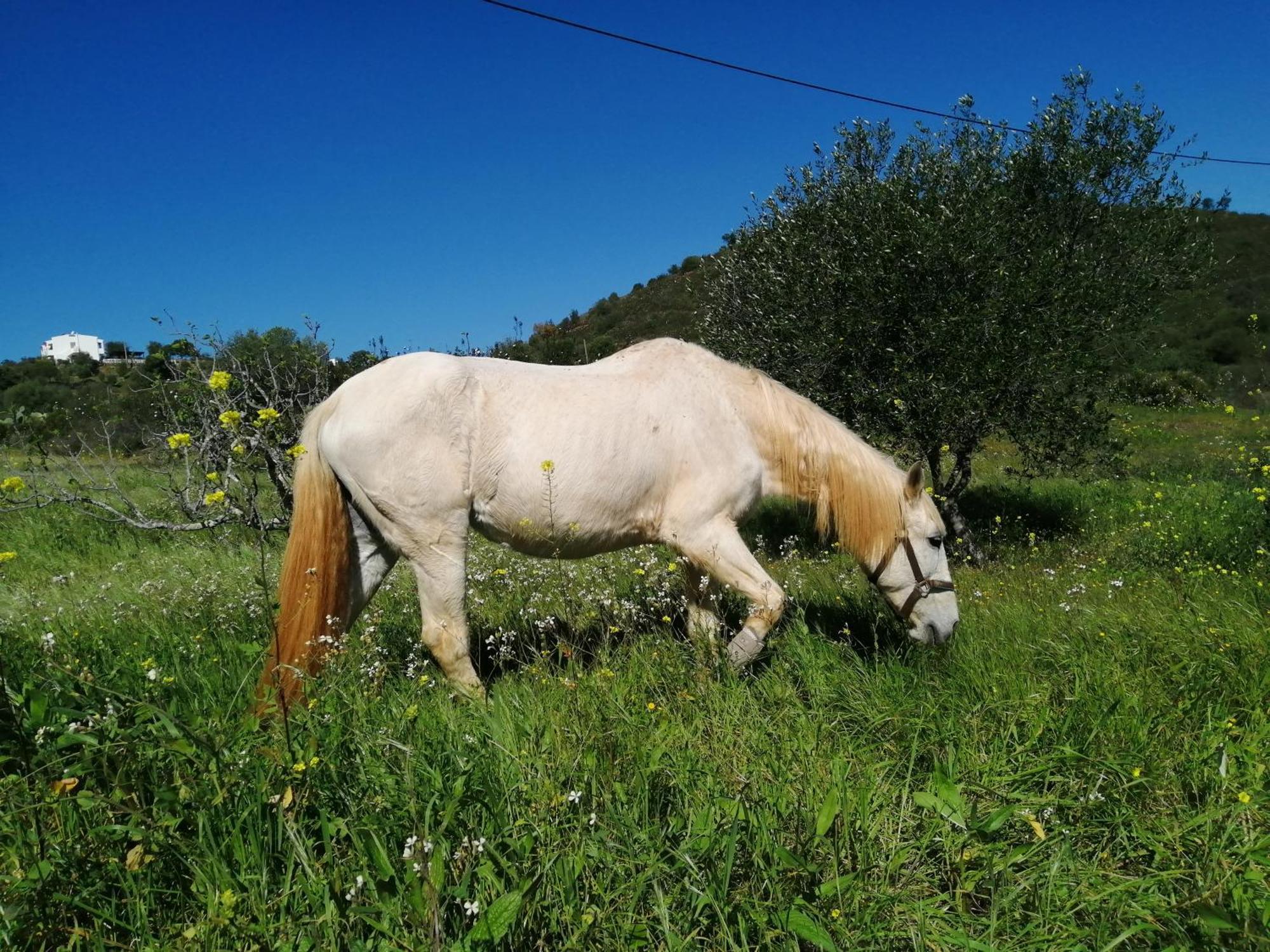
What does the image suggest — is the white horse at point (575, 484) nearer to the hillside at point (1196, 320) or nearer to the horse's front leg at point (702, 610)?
the horse's front leg at point (702, 610)

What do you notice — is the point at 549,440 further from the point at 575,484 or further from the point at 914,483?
the point at 914,483

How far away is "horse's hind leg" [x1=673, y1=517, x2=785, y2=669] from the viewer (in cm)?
401

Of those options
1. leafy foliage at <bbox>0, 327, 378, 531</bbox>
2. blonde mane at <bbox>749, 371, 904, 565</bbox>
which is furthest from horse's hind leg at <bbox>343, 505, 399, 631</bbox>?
blonde mane at <bbox>749, 371, 904, 565</bbox>

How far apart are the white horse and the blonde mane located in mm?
10

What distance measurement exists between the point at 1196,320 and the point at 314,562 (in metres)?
37.8

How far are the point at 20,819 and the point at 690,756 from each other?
2279 millimetres

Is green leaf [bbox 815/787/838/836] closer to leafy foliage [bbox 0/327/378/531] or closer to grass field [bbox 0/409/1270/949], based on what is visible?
grass field [bbox 0/409/1270/949]

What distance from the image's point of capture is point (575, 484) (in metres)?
4.05

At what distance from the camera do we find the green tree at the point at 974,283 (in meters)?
6.85

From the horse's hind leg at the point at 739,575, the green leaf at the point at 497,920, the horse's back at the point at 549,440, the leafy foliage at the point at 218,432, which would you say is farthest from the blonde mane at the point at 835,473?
the leafy foliage at the point at 218,432

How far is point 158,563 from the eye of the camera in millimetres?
7215

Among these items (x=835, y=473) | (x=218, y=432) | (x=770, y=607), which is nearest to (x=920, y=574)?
(x=835, y=473)

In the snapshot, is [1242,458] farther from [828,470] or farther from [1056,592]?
[828,470]

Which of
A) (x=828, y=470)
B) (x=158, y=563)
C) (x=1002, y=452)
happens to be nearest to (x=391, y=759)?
(x=828, y=470)
